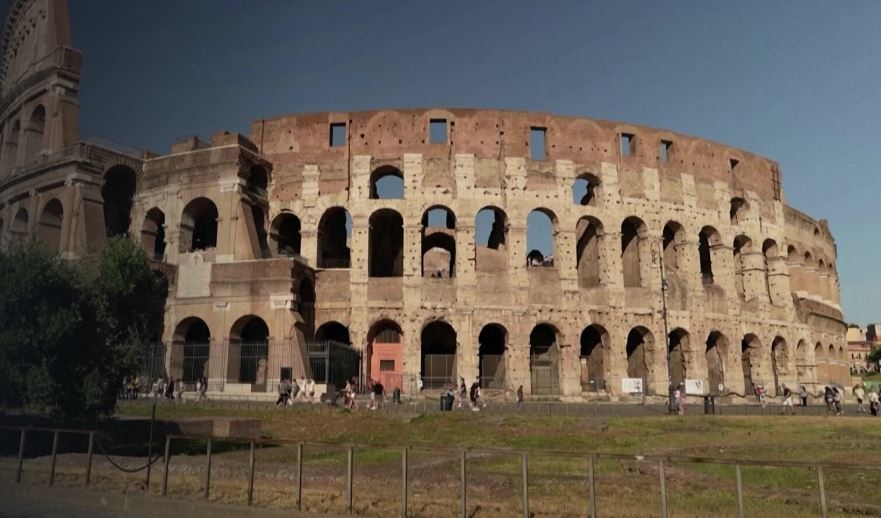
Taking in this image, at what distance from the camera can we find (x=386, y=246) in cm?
3409

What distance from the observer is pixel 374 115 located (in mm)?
30500

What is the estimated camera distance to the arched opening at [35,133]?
32344 mm

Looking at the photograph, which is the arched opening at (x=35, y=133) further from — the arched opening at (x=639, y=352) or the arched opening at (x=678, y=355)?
the arched opening at (x=678, y=355)

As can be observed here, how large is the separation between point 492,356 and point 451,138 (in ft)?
34.0

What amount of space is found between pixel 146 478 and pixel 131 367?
695cm

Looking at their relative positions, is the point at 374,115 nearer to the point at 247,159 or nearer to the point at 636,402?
the point at 247,159

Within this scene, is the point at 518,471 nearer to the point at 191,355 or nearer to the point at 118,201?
the point at 191,355

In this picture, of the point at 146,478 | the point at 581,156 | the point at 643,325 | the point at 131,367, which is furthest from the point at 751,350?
the point at 146,478

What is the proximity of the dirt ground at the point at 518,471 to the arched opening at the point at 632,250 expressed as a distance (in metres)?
14.9

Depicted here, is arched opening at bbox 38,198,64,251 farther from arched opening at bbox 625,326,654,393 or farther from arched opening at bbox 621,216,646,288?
arched opening at bbox 625,326,654,393

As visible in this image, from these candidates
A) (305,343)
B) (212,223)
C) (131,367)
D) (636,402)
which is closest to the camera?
(131,367)

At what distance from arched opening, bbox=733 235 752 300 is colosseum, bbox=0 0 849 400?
3.05 feet

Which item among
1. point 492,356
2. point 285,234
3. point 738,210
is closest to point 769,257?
point 738,210

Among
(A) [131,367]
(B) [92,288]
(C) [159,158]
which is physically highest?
(C) [159,158]
